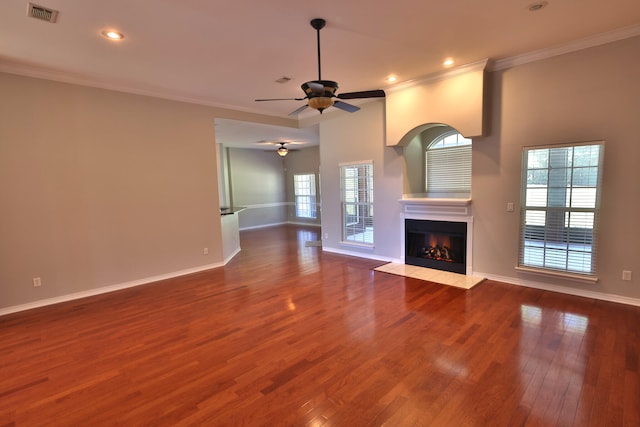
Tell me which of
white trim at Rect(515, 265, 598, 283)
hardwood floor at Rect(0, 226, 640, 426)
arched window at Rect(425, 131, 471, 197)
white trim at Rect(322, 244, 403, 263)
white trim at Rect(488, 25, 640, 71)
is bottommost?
hardwood floor at Rect(0, 226, 640, 426)

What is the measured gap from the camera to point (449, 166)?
561cm

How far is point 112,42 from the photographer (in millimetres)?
3283

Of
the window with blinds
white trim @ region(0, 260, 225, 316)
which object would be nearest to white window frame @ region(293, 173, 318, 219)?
white trim @ region(0, 260, 225, 316)

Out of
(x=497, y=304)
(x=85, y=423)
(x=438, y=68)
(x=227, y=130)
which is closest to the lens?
(x=85, y=423)

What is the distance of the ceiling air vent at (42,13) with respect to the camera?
2637 millimetres

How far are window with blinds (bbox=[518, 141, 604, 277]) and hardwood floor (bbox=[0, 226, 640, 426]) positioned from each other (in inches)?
19.5

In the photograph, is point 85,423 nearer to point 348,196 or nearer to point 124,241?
point 124,241

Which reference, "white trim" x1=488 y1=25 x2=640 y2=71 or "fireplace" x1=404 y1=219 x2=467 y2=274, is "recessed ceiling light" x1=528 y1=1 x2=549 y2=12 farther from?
"fireplace" x1=404 y1=219 x2=467 y2=274

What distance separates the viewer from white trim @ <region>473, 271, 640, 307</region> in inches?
143

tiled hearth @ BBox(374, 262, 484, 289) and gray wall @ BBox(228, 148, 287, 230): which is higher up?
gray wall @ BBox(228, 148, 287, 230)

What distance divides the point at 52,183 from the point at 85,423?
11.3 feet

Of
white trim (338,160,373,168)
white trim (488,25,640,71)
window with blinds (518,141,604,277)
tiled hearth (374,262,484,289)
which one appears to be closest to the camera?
white trim (488,25,640,71)

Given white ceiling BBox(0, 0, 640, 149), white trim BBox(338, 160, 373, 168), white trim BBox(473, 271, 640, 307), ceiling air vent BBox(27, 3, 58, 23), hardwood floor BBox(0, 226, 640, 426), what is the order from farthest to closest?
white trim BBox(338, 160, 373, 168) → white trim BBox(473, 271, 640, 307) → white ceiling BBox(0, 0, 640, 149) → ceiling air vent BBox(27, 3, 58, 23) → hardwood floor BBox(0, 226, 640, 426)

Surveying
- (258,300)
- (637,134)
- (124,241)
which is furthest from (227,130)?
(637,134)
